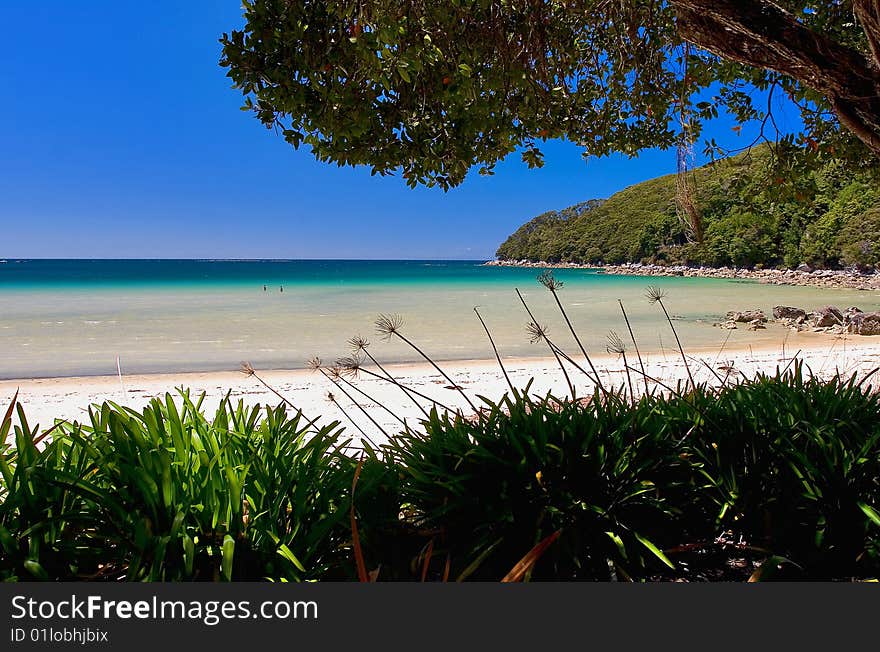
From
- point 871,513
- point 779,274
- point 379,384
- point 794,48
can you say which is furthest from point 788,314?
point 779,274

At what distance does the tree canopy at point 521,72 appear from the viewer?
287 cm

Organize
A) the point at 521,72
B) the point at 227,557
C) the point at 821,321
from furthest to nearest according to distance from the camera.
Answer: the point at 821,321 → the point at 521,72 → the point at 227,557

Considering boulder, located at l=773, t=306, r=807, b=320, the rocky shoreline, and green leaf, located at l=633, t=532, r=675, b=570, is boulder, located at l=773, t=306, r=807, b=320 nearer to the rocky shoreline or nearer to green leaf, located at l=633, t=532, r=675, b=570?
green leaf, located at l=633, t=532, r=675, b=570

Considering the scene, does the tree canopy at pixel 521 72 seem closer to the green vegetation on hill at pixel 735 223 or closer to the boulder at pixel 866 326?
the green vegetation on hill at pixel 735 223

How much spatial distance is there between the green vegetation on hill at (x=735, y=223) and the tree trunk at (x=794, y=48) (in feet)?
3.48

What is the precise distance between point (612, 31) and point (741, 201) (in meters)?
2.19

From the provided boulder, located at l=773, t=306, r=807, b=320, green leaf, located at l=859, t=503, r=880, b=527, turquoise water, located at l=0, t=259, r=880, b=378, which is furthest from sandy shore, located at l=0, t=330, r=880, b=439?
boulder, located at l=773, t=306, r=807, b=320

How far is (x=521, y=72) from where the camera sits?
4.21 meters

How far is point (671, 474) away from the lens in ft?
8.22

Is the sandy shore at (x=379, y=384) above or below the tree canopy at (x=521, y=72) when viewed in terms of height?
below

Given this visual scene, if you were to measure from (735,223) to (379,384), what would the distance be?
5.34 metres

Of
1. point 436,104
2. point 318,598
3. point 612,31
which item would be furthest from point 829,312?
point 318,598

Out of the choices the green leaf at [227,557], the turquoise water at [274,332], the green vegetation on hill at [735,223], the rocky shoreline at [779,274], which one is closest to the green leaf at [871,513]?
the green vegetation on hill at [735,223]

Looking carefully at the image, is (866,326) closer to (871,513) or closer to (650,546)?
(871,513)
